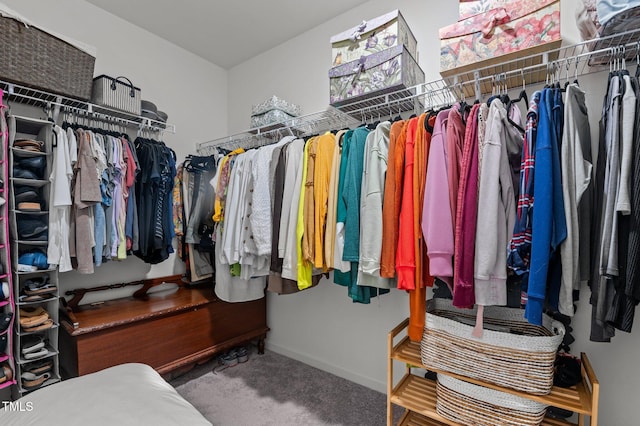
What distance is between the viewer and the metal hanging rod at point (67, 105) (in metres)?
1.82

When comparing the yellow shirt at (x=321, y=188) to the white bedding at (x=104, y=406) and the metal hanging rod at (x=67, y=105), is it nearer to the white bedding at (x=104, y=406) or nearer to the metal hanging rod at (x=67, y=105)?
the white bedding at (x=104, y=406)

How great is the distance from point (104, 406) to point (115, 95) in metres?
1.99

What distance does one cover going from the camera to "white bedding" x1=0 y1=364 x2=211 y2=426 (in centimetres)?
88

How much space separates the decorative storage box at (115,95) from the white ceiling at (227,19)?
67cm

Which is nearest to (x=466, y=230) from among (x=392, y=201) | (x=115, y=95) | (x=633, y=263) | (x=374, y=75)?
(x=392, y=201)

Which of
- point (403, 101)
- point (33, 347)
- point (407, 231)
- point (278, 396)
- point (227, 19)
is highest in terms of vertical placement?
point (227, 19)

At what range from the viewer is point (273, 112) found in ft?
7.85

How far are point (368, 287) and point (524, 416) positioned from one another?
0.78 meters

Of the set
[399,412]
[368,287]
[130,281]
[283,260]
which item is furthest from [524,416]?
[130,281]

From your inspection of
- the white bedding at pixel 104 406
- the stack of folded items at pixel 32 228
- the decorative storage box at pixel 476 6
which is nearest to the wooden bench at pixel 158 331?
the stack of folded items at pixel 32 228

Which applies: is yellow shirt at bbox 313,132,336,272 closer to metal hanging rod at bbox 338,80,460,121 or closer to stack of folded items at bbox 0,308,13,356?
metal hanging rod at bbox 338,80,460,121

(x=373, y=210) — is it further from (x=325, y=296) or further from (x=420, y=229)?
(x=325, y=296)

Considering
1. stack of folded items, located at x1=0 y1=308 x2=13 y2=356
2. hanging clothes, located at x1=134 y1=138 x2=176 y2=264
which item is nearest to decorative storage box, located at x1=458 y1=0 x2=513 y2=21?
hanging clothes, located at x1=134 y1=138 x2=176 y2=264

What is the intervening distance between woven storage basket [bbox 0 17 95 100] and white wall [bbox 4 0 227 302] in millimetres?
493
